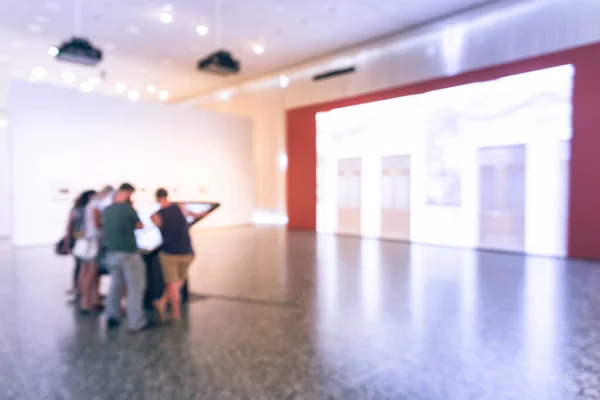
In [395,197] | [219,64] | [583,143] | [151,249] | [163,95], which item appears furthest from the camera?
[163,95]

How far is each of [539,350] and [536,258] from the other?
534 cm

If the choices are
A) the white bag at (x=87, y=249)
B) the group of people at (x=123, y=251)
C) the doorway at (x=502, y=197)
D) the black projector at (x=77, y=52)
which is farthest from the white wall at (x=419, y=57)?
the white bag at (x=87, y=249)

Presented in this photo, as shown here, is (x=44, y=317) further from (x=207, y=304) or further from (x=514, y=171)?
(x=514, y=171)

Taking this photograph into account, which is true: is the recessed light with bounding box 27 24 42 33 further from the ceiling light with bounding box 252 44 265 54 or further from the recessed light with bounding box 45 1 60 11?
the ceiling light with bounding box 252 44 265 54

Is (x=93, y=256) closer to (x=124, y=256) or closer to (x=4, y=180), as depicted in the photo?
(x=124, y=256)

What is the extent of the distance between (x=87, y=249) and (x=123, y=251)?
0.87 metres

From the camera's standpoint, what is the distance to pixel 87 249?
4359 millimetres

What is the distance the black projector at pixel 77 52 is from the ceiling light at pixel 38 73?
5761mm

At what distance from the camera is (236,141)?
46.6ft

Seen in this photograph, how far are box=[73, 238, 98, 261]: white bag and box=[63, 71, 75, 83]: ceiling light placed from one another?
11.1 metres

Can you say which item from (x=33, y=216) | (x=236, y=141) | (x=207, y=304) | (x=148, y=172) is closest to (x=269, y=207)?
(x=236, y=141)

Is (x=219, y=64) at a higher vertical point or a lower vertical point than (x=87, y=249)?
higher

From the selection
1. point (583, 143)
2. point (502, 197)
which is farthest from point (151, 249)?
point (583, 143)

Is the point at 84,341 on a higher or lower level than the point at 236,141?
lower
